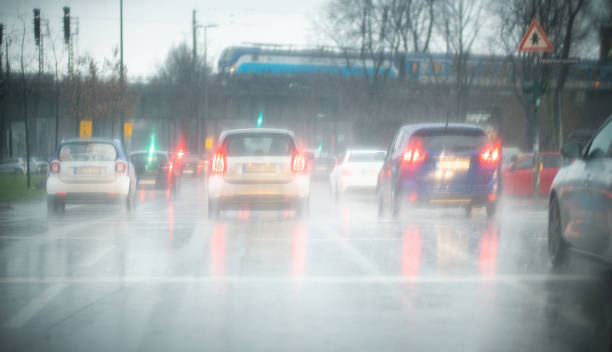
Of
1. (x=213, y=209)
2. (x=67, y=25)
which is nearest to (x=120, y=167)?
(x=213, y=209)

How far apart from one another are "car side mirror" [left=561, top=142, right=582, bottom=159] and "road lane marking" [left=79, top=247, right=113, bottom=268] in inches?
208

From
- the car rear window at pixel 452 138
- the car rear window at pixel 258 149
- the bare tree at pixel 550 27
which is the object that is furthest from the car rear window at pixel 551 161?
the car rear window at pixel 258 149

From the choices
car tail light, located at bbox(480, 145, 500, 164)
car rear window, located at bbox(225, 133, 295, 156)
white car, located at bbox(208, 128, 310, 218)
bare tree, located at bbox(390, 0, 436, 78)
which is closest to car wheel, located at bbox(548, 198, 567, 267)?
car tail light, located at bbox(480, 145, 500, 164)

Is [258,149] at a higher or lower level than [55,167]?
higher

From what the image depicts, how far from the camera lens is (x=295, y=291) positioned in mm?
7406

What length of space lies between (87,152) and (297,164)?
500 cm

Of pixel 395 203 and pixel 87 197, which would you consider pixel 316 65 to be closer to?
pixel 87 197

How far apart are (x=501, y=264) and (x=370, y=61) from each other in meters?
46.9

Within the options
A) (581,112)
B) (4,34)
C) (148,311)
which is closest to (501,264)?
(148,311)

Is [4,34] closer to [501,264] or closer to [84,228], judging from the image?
[84,228]

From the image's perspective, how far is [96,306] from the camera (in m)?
6.73

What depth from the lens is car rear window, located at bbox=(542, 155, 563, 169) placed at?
24312 millimetres

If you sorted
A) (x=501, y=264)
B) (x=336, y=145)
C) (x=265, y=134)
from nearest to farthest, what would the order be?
(x=501, y=264) → (x=265, y=134) → (x=336, y=145)

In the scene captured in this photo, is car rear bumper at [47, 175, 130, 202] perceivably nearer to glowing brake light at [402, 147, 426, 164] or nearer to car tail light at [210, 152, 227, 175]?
car tail light at [210, 152, 227, 175]
